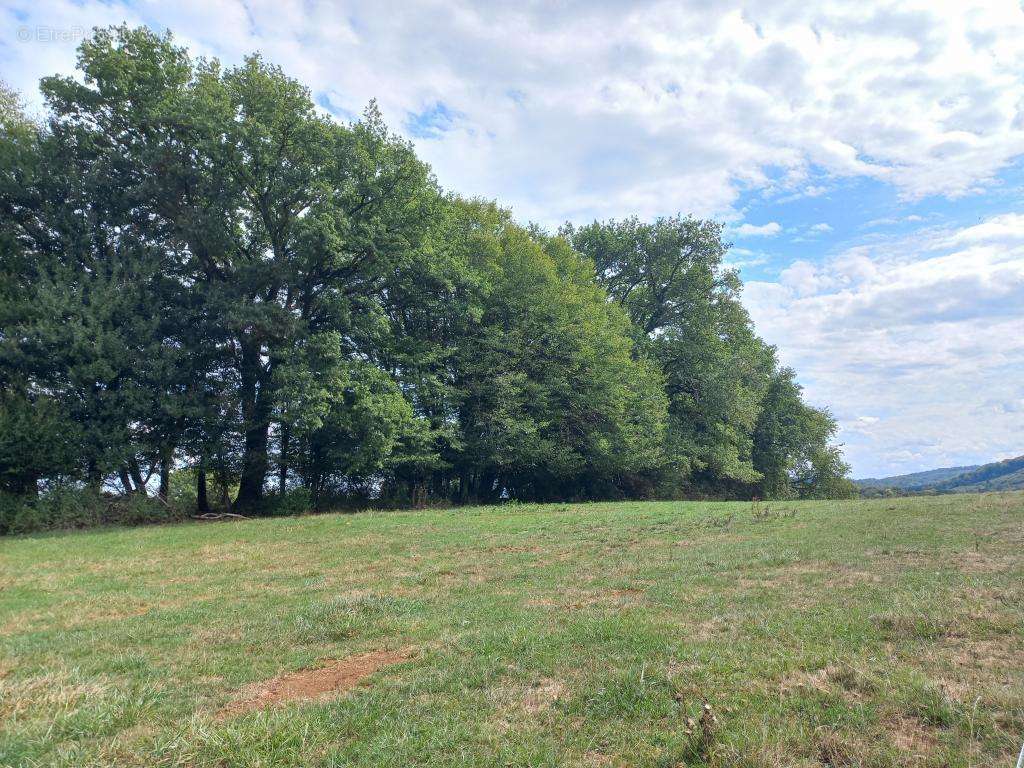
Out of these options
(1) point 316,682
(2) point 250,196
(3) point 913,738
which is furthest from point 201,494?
(3) point 913,738

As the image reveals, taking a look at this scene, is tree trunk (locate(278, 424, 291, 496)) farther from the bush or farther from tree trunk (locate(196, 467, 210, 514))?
the bush

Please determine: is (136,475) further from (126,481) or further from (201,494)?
(201,494)

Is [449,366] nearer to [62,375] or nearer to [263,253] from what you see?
[263,253]

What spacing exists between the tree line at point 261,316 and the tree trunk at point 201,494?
0.15 meters

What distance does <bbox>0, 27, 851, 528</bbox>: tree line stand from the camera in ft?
69.1

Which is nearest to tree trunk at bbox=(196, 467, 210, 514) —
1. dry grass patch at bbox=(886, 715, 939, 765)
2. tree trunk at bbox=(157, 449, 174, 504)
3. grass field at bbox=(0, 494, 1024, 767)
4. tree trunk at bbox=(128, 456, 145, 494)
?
tree trunk at bbox=(157, 449, 174, 504)

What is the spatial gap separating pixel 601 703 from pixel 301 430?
21.0m

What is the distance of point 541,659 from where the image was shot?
566cm

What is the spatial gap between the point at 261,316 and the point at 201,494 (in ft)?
29.1

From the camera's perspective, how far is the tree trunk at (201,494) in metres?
24.4

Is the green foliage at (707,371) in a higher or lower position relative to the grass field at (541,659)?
higher

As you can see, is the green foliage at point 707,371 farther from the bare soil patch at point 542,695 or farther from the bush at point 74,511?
the bare soil patch at point 542,695

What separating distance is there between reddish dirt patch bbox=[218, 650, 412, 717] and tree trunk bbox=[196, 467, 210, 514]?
70.1 feet

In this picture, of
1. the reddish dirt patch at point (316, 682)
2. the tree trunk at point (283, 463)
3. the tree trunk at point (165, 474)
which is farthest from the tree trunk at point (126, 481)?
the reddish dirt patch at point (316, 682)
